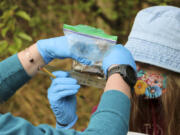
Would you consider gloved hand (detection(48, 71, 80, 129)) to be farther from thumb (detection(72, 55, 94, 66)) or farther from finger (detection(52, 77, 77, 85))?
thumb (detection(72, 55, 94, 66))

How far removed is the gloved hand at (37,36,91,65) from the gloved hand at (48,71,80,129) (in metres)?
0.11

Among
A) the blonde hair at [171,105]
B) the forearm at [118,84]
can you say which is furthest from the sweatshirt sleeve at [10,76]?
the blonde hair at [171,105]

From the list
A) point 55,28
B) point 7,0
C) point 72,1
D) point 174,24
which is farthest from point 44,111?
point 174,24

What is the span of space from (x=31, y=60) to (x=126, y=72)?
0.61 metres

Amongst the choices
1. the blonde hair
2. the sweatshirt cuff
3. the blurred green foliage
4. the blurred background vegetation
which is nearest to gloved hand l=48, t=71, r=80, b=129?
the sweatshirt cuff

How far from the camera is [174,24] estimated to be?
3.86ft

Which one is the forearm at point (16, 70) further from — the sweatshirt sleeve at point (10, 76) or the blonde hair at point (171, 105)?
the blonde hair at point (171, 105)

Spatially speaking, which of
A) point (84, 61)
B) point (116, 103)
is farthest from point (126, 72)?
point (84, 61)

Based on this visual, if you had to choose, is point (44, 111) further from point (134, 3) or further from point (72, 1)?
point (134, 3)

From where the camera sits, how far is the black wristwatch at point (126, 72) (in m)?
0.89

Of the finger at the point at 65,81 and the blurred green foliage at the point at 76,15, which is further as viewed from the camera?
the blurred green foliage at the point at 76,15

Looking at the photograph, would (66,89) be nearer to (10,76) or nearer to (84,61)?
(84,61)

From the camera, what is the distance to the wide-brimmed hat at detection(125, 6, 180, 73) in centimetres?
115

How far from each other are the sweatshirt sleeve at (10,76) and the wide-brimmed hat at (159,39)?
0.64 m
